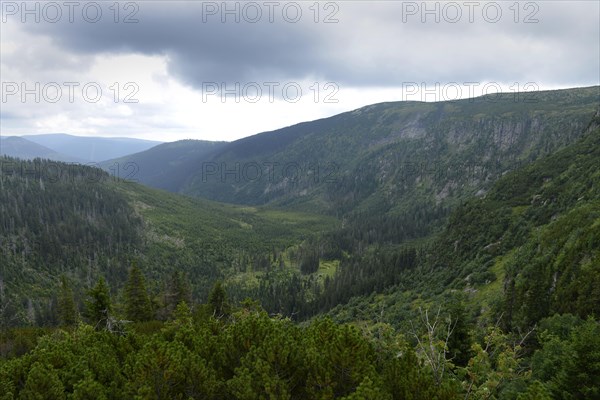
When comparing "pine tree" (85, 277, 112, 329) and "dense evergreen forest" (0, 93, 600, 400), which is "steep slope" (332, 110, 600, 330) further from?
"pine tree" (85, 277, 112, 329)

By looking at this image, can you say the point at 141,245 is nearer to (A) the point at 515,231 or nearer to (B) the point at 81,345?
(A) the point at 515,231

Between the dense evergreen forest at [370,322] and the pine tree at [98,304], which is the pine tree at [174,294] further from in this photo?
the pine tree at [98,304]

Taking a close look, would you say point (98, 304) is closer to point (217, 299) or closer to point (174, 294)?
point (217, 299)

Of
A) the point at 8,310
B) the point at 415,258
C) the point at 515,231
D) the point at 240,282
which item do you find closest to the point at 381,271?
the point at 415,258

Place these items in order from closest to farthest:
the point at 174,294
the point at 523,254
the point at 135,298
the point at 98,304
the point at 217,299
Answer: the point at 98,304 → the point at 135,298 → the point at 523,254 → the point at 217,299 → the point at 174,294

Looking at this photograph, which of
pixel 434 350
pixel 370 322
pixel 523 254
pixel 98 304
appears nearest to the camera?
pixel 434 350

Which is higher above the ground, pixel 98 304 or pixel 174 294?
pixel 98 304

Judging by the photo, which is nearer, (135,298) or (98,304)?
(98,304)

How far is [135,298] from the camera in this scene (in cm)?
5081

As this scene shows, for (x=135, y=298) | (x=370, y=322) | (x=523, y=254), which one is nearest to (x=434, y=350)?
(x=523, y=254)

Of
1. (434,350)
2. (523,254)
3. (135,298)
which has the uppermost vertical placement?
(434,350)

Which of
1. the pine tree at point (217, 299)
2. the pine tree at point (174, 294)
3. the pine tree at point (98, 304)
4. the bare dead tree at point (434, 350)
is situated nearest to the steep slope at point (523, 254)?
the bare dead tree at point (434, 350)

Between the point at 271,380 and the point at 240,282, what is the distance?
152 metres

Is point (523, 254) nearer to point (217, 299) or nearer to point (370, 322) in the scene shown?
point (370, 322)
